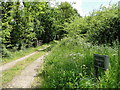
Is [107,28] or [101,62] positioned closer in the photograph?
[101,62]

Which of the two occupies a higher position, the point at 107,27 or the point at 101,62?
the point at 107,27

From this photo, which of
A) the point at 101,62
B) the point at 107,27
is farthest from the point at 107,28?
the point at 101,62

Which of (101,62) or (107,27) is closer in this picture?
(101,62)

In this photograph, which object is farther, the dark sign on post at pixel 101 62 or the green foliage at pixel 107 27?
the green foliage at pixel 107 27

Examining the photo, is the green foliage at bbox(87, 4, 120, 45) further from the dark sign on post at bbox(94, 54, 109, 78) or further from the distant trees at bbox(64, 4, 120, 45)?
the dark sign on post at bbox(94, 54, 109, 78)

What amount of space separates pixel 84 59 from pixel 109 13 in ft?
10.8

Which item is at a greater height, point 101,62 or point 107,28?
point 107,28

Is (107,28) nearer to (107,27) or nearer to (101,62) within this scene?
(107,27)

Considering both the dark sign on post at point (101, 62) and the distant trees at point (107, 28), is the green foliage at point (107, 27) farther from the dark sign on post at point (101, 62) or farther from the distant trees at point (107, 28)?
the dark sign on post at point (101, 62)

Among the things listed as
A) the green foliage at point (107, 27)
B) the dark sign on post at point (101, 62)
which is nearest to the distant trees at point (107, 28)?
the green foliage at point (107, 27)

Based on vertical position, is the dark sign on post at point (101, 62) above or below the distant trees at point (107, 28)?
below

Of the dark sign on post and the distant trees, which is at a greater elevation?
the distant trees

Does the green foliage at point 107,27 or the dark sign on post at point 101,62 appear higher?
the green foliage at point 107,27

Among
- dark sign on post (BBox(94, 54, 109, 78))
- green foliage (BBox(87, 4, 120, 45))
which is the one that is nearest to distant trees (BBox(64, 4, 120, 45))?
green foliage (BBox(87, 4, 120, 45))
